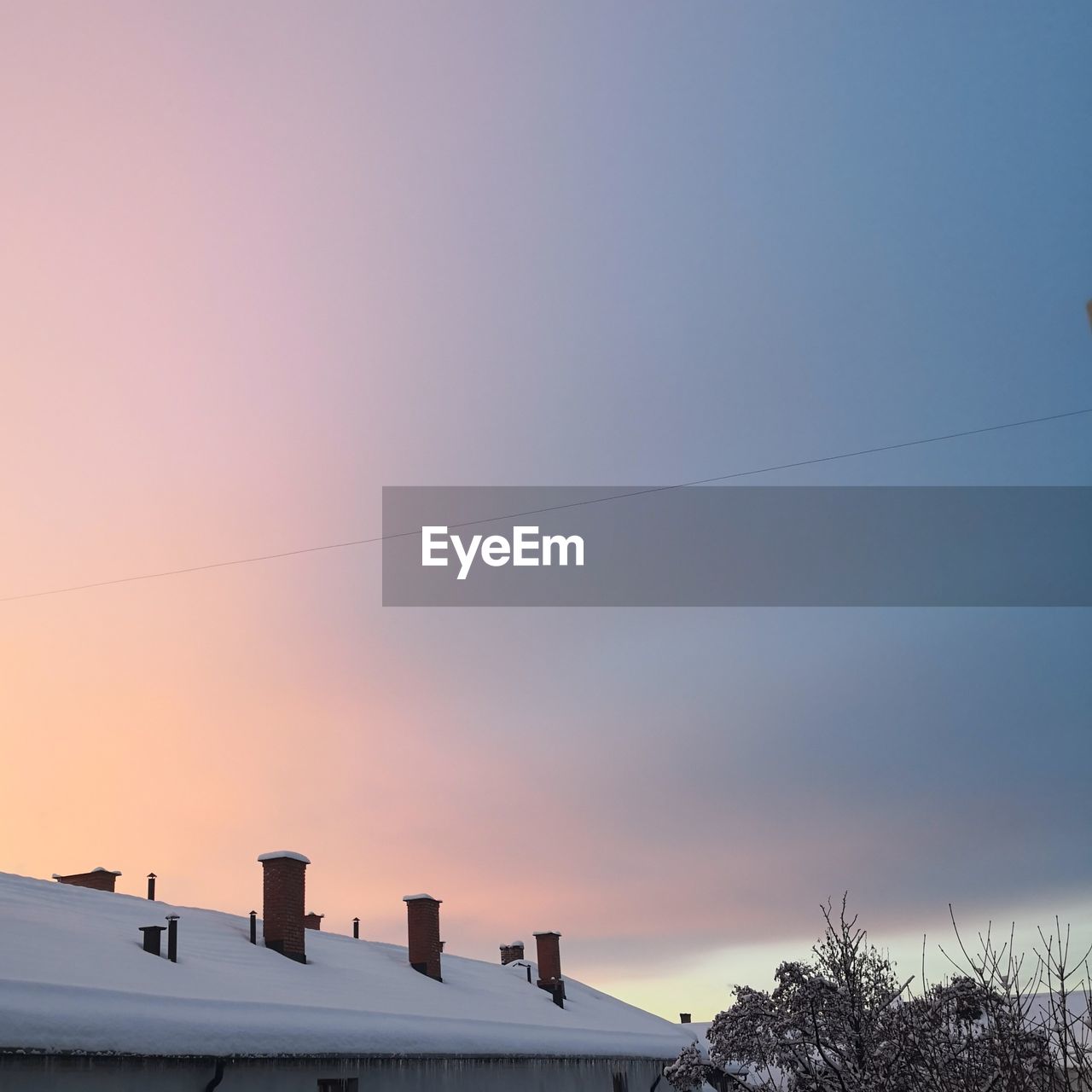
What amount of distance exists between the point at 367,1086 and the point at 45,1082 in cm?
661

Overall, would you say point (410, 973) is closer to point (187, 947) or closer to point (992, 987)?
point (187, 947)

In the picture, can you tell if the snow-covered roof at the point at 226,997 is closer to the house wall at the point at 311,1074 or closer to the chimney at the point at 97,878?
the house wall at the point at 311,1074

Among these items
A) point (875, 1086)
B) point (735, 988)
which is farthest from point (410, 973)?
point (875, 1086)

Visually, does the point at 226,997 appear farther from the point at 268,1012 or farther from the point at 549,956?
the point at 549,956

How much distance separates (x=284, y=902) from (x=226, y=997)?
7.09 m

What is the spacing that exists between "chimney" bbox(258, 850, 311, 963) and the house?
0.03 metres

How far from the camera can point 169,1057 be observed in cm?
1445

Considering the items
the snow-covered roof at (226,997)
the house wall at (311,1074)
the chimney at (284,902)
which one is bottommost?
the house wall at (311,1074)

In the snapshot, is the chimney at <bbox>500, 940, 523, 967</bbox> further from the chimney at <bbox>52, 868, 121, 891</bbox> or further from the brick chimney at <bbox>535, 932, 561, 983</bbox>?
the chimney at <bbox>52, 868, 121, 891</bbox>

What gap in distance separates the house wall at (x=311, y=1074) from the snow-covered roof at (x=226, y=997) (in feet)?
0.65

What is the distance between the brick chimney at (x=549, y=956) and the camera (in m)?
37.2

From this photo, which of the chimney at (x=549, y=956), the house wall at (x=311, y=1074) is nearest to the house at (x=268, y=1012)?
the house wall at (x=311, y=1074)

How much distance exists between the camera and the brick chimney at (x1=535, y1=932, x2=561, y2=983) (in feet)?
122

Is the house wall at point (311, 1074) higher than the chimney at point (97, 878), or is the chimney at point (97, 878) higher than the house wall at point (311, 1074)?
the chimney at point (97, 878)
